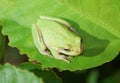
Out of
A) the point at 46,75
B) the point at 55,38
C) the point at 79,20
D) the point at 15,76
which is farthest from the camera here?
the point at 55,38

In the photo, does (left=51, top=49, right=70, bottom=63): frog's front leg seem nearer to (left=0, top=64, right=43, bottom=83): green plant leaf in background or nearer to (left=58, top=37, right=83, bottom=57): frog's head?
(left=58, top=37, right=83, bottom=57): frog's head

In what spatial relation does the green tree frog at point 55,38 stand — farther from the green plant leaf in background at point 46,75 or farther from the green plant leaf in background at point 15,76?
the green plant leaf in background at point 15,76

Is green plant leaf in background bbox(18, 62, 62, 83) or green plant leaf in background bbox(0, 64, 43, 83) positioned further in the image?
green plant leaf in background bbox(18, 62, 62, 83)

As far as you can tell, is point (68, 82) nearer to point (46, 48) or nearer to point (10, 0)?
point (46, 48)

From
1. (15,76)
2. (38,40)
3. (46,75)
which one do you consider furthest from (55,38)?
(15,76)

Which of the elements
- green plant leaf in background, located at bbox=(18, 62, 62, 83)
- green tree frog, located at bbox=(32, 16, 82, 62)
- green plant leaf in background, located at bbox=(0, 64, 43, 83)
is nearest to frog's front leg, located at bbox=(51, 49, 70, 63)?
green tree frog, located at bbox=(32, 16, 82, 62)

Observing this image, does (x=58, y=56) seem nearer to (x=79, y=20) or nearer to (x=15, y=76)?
(x=79, y=20)

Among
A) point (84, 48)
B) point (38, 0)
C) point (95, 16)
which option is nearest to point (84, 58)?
point (84, 48)
